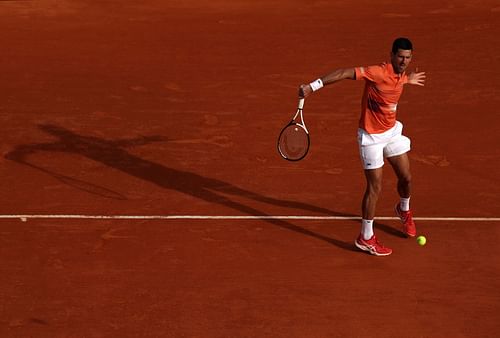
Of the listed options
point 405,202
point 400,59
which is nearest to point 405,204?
point 405,202

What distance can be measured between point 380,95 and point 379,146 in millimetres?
592

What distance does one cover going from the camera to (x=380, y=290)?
10.8m

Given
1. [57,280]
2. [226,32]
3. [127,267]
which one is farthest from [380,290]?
[226,32]

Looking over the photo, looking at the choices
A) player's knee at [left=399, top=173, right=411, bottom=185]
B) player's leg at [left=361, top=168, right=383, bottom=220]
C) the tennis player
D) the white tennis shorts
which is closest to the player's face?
the tennis player

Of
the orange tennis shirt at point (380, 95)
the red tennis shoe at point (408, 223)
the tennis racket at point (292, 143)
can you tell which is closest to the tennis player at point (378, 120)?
the orange tennis shirt at point (380, 95)

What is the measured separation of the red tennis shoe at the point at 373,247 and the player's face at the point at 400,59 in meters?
2.01

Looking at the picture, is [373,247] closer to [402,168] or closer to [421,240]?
[421,240]

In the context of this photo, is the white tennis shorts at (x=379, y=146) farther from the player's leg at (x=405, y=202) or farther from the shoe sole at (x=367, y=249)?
the shoe sole at (x=367, y=249)

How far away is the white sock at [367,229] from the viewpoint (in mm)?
11414

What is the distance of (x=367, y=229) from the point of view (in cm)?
1143

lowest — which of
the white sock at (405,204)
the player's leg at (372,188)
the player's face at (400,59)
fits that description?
the white sock at (405,204)

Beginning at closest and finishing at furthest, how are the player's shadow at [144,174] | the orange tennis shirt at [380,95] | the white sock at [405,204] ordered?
the orange tennis shirt at [380,95] < the white sock at [405,204] < the player's shadow at [144,174]

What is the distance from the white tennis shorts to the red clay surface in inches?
46.3

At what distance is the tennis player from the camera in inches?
424
